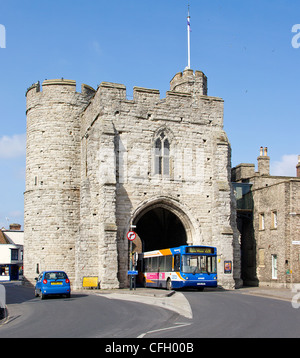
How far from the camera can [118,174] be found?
27312 mm

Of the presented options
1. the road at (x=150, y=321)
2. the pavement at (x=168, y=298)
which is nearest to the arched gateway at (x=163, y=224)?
the pavement at (x=168, y=298)

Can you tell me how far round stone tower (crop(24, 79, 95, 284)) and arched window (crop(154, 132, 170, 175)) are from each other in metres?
5.92

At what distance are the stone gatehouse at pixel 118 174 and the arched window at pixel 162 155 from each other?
0.06 meters

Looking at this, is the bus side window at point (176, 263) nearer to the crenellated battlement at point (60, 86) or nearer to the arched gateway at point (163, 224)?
the arched gateway at point (163, 224)

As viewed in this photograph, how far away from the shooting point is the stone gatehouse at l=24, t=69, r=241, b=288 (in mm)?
26578

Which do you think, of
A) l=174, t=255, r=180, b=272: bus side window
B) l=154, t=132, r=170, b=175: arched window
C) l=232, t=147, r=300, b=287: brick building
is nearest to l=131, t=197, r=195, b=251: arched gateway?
l=154, t=132, r=170, b=175: arched window

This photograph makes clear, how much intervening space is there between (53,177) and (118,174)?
5788mm

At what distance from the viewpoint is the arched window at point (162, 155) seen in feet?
93.1

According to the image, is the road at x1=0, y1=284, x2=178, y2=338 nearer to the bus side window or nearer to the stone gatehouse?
the bus side window

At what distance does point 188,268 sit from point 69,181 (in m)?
11.4

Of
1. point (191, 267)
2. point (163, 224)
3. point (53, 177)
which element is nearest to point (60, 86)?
point (53, 177)

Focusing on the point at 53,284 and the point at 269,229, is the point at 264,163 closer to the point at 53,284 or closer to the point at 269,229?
the point at 269,229

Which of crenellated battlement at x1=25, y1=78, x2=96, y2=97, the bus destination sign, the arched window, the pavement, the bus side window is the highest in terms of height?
crenellated battlement at x1=25, y1=78, x2=96, y2=97
